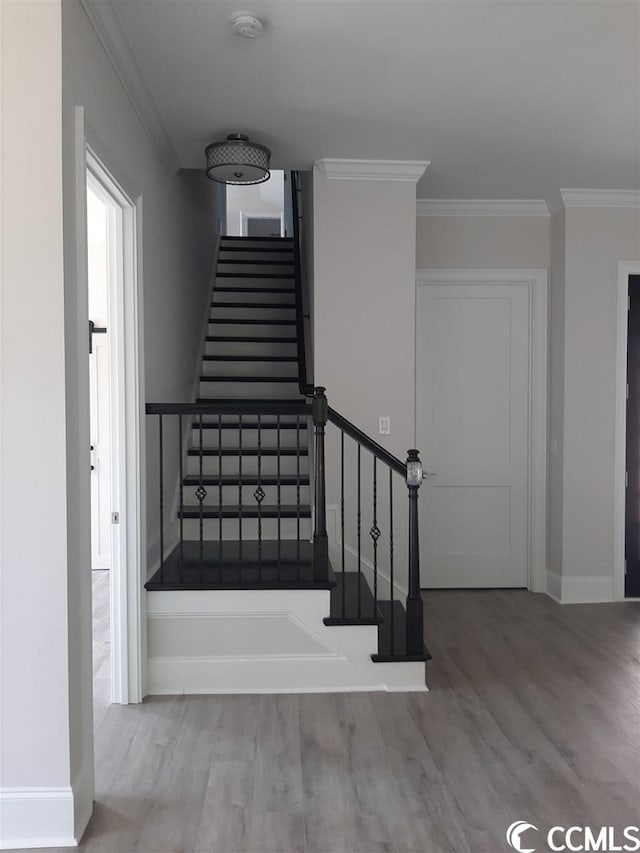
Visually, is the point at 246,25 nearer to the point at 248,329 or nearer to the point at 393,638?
the point at 393,638

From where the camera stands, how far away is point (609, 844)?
6.76 ft

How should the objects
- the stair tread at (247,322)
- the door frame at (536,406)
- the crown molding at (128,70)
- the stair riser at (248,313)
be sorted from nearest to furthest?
the crown molding at (128,70) → the door frame at (536,406) → the stair tread at (247,322) → the stair riser at (248,313)

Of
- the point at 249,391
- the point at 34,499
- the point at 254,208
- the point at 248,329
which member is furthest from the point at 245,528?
the point at 254,208

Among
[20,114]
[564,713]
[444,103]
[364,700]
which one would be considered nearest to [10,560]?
[20,114]

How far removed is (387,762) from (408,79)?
2.83m

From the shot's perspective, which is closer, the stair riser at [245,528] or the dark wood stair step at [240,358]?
the stair riser at [245,528]

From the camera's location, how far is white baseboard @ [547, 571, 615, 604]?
4547 mm

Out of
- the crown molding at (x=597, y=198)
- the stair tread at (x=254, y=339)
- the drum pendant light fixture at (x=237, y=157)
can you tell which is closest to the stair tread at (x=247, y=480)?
the stair tread at (x=254, y=339)

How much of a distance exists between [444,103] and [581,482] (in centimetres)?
268

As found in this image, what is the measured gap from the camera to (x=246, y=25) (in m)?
2.43

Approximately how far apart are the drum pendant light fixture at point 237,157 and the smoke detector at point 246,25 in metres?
0.89

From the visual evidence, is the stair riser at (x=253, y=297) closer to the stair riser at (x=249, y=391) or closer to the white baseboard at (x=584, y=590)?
the stair riser at (x=249, y=391)

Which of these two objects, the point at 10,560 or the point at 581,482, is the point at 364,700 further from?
the point at 581,482

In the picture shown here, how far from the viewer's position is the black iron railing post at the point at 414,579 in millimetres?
3193
